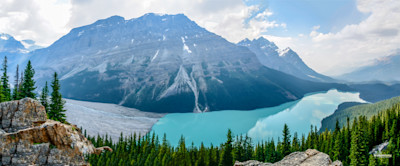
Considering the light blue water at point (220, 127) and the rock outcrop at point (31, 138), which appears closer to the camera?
the rock outcrop at point (31, 138)

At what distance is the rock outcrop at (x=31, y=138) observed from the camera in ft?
118

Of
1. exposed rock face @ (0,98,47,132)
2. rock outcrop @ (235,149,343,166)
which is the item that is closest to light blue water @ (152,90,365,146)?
exposed rock face @ (0,98,47,132)

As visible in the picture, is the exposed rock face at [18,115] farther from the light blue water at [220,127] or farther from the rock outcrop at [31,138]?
the light blue water at [220,127]

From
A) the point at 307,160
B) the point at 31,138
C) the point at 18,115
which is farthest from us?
the point at 18,115

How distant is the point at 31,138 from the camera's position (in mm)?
37875

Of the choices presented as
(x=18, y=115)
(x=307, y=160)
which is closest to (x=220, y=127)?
(x=18, y=115)

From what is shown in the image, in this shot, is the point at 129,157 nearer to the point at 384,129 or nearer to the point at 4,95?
the point at 4,95

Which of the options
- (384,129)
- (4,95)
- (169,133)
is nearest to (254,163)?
(4,95)

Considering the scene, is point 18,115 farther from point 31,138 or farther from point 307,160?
point 307,160

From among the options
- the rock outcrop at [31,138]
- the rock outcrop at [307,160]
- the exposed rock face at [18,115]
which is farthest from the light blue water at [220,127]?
the rock outcrop at [307,160]

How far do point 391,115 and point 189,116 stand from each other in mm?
151555

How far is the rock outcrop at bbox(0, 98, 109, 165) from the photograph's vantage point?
36.0 metres

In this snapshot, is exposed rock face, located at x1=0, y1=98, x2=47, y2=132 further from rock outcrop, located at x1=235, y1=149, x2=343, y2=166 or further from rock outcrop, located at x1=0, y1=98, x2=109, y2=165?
rock outcrop, located at x1=235, y1=149, x2=343, y2=166

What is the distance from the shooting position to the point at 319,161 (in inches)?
766
